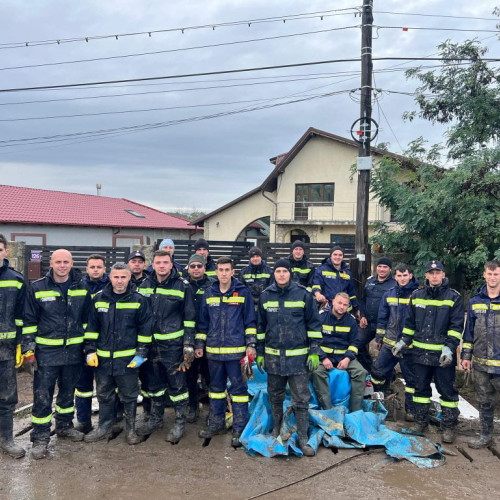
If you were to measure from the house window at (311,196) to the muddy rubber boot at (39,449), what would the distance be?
19617 millimetres

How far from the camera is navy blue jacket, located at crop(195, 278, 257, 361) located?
497 centimetres

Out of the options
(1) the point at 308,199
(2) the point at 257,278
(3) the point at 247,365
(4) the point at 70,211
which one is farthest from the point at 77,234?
(3) the point at 247,365

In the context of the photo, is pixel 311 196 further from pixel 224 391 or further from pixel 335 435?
pixel 335 435

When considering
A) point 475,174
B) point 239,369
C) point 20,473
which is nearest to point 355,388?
point 239,369

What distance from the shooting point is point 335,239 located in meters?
23.1

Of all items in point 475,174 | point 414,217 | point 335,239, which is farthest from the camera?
point 335,239

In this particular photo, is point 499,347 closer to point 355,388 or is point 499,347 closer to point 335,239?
point 355,388

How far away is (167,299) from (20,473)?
86.6 inches

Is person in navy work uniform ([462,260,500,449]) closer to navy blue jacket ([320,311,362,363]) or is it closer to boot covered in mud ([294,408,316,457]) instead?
navy blue jacket ([320,311,362,363])

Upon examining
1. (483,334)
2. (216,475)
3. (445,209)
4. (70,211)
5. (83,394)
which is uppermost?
(70,211)

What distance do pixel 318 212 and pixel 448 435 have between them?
60.4ft

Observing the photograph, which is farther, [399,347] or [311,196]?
[311,196]

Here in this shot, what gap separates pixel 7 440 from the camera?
15.3 feet

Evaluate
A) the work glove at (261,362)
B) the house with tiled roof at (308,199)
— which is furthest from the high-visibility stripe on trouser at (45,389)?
the house with tiled roof at (308,199)
